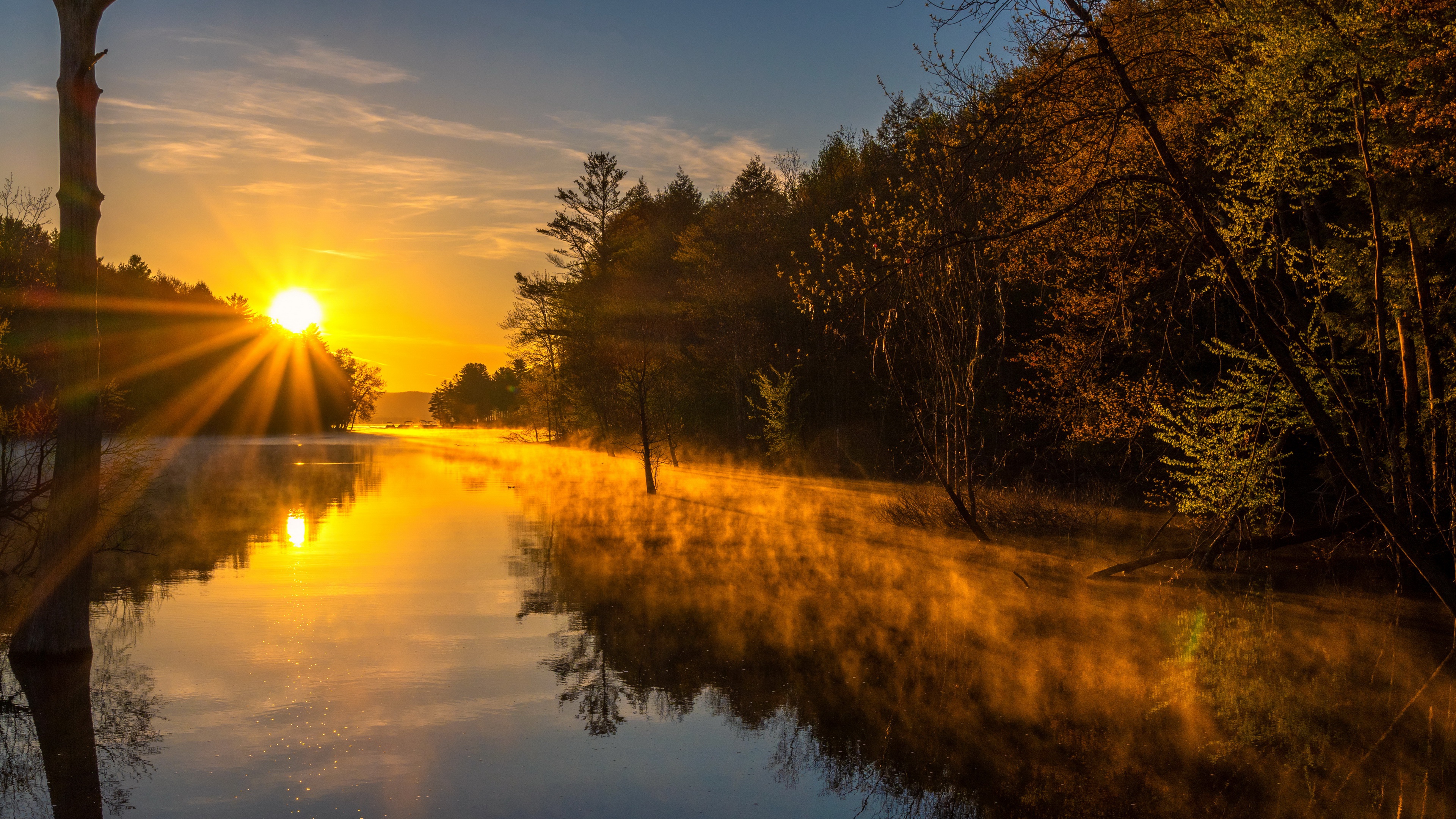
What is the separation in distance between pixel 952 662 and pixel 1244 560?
30.8 feet

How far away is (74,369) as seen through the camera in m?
9.08

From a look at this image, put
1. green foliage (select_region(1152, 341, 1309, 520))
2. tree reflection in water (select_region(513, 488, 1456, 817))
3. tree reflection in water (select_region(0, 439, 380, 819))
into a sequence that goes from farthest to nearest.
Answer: green foliage (select_region(1152, 341, 1309, 520))
tree reflection in water (select_region(513, 488, 1456, 817))
tree reflection in water (select_region(0, 439, 380, 819))

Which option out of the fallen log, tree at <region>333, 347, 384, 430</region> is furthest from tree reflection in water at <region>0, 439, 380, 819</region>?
tree at <region>333, 347, 384, 430</region>

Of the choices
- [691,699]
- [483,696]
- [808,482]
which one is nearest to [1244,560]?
[691,699]

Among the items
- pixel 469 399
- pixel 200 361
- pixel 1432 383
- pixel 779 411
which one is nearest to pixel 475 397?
pixel 469 399

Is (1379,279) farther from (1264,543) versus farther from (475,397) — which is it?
(475,397)

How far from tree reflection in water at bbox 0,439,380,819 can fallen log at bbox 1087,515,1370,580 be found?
39.8 ft

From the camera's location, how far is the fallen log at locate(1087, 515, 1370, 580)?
14.0 m

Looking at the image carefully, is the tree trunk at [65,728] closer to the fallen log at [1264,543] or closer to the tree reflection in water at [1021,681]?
the tree reflection in water at [1021,681]

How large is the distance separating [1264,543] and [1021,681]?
836cm

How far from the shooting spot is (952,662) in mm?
9484

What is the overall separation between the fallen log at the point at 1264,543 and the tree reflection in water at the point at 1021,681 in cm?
57

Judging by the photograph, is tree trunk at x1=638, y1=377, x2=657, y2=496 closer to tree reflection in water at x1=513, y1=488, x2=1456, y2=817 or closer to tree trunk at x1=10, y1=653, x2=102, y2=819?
tree reflection in water at x1=513, y1=488, x2=1456, y2=817

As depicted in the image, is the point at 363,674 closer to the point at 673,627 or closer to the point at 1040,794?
the point at 673,627
